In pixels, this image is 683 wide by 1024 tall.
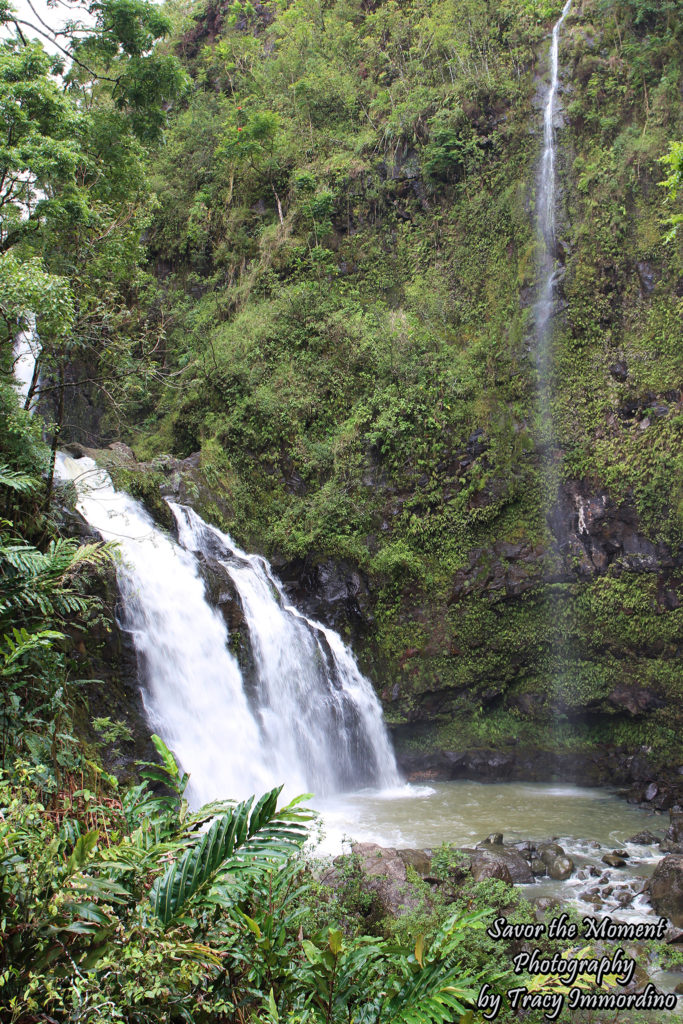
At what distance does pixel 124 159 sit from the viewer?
873 centimetres

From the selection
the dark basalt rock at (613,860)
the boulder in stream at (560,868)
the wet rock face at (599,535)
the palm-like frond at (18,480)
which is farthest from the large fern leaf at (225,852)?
the wet rock face at (599,535)

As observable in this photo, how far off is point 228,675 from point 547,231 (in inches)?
396

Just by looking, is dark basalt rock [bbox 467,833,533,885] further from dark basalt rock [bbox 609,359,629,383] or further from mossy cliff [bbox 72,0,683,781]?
dark basalt rock [bbox 609,359,629,383]

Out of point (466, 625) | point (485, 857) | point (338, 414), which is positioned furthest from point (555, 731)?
point (338, 414)

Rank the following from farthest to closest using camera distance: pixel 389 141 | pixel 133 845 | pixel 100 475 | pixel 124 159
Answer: pixel 389 141 < pixel 100 475 < pixel 124 159 < pixel 133 845

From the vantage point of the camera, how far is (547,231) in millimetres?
12500

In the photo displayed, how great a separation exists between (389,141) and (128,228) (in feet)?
28.9

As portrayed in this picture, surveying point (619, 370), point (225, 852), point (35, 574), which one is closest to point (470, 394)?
point (619, 370)

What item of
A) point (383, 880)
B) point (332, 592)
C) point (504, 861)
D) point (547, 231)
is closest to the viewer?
point (383, 880)

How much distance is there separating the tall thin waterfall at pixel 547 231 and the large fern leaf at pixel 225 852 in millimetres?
10144

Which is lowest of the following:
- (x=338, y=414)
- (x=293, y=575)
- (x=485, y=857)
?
(x=485, y=857)

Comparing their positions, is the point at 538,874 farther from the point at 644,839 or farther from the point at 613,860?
the point at 644,839

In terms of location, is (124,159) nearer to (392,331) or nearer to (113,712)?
(392,331)

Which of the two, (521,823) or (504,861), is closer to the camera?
(504,861)
